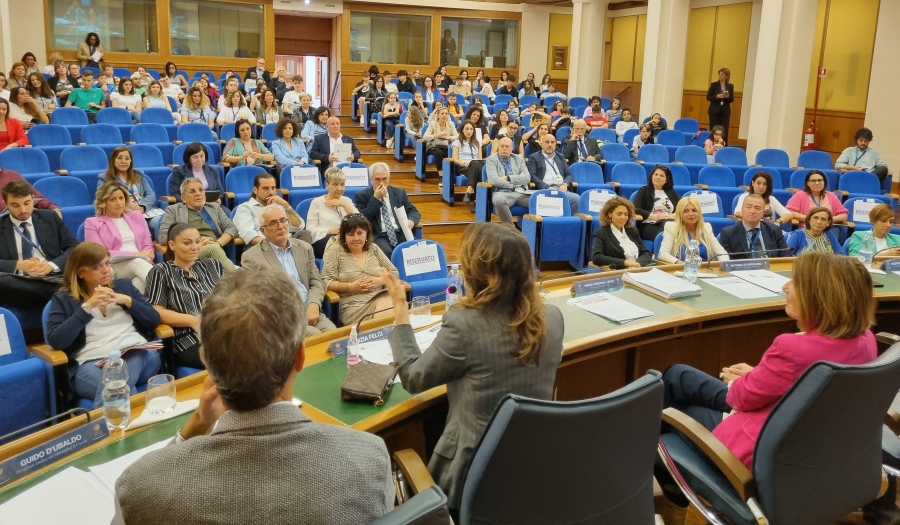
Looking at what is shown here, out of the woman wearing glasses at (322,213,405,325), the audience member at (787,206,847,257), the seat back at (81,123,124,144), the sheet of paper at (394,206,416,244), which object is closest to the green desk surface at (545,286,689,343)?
the woman wearing glasses at (322,213,405,325)

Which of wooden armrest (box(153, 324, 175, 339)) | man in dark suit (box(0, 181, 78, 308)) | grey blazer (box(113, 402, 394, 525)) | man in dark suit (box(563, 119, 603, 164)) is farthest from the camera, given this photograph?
man in dark suit (box(563, 119, 603, 164))

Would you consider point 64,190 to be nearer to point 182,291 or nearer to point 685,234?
point 182,291

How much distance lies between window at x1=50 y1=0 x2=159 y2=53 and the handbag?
1420cm

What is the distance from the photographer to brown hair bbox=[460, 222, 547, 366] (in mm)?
1992

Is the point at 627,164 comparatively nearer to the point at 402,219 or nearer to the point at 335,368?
the point at 402,219

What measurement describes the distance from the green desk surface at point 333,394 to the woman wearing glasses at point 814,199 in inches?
230

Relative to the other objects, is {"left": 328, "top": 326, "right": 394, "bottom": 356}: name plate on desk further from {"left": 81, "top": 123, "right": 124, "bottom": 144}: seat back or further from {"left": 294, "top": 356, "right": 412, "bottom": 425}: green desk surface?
{"left": 81, "top": 123, "right": 124, "bottom": 144}: seat back

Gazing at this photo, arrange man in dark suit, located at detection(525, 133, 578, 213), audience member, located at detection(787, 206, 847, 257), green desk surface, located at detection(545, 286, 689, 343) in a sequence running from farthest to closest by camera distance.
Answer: man in dark suit, located at detection(525, 133, 578, 213) < audience member, located at detection(787, 206, 847, 257) < green desk surface, located at detection(545, 286, 689, 343)

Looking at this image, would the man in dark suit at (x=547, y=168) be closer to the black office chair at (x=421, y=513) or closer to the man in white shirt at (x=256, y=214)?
the man in white shirt at (x=256, y=214)

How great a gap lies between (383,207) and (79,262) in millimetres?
2784

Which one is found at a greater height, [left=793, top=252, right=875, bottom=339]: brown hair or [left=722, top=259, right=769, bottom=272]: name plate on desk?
[left=793, top=252, right=875, bottom=339]: brown hair

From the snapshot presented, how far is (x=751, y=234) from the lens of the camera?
515 centimetres

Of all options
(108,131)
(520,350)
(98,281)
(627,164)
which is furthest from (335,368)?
(108,131)

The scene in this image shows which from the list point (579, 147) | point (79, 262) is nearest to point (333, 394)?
point (79, 262)
